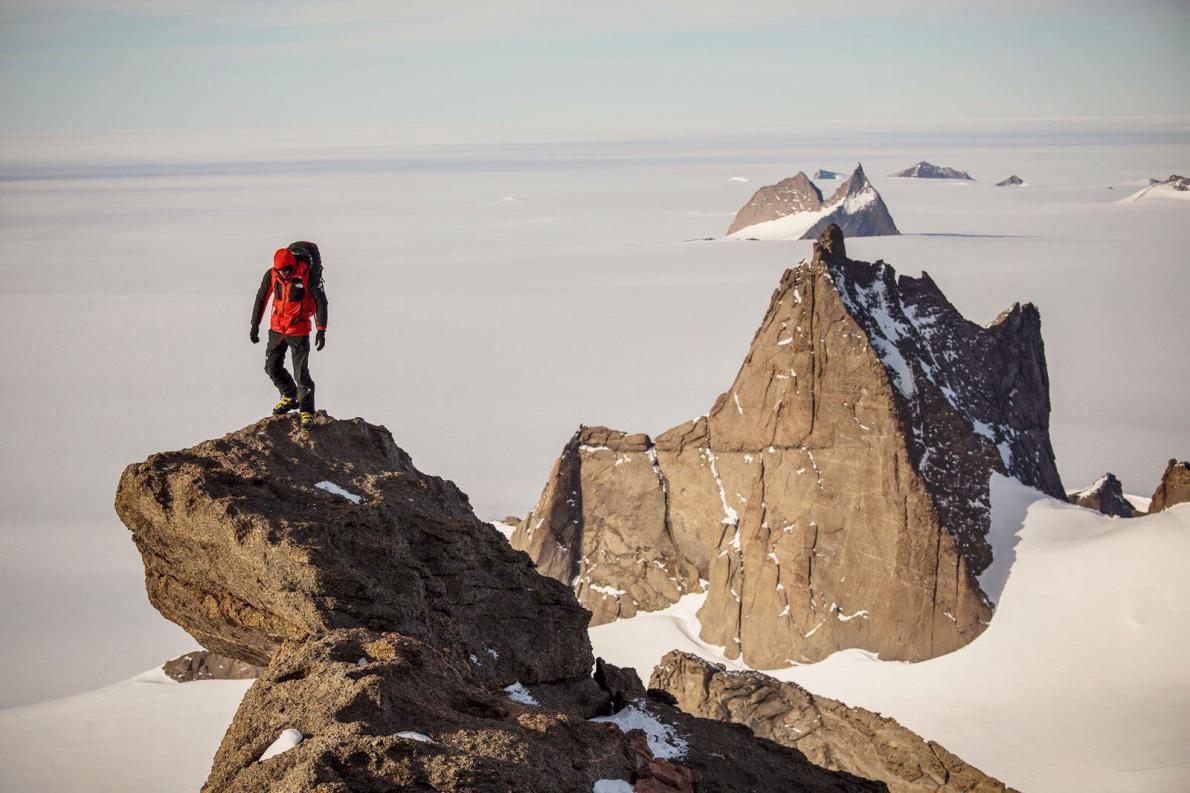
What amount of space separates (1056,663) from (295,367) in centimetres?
2706

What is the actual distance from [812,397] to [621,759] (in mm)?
27984

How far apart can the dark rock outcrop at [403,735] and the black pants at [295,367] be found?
424 cm

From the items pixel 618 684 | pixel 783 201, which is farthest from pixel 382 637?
pixel 783 201

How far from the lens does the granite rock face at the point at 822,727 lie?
23906 mm

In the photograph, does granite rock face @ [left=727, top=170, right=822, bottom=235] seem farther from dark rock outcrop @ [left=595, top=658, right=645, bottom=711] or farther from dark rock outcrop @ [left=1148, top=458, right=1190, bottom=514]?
dark rock outcrop @ [left=595, top=658, right=645, bottom=711]

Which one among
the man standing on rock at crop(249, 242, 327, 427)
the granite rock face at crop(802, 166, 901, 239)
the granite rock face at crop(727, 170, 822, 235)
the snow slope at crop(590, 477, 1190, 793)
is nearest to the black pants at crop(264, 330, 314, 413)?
the man standing on rock at crop(249, 242, 327, 427)

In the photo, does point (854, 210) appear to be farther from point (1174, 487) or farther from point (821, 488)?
point (821, 488)

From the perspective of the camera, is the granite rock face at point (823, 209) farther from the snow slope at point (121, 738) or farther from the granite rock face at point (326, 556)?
the granite rock face at point (326, 556)

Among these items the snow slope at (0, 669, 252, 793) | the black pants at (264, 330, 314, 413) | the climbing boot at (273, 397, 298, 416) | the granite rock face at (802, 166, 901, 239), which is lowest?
the snow slope at (0, 669, 252, 793)

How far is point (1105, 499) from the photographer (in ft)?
165

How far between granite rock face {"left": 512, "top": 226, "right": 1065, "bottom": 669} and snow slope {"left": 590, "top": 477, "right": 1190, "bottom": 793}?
955 mm

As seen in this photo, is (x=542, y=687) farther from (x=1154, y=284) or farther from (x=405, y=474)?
(x=1154, y=284)

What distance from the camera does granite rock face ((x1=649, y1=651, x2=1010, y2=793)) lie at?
2391cm

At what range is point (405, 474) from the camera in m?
15.4
